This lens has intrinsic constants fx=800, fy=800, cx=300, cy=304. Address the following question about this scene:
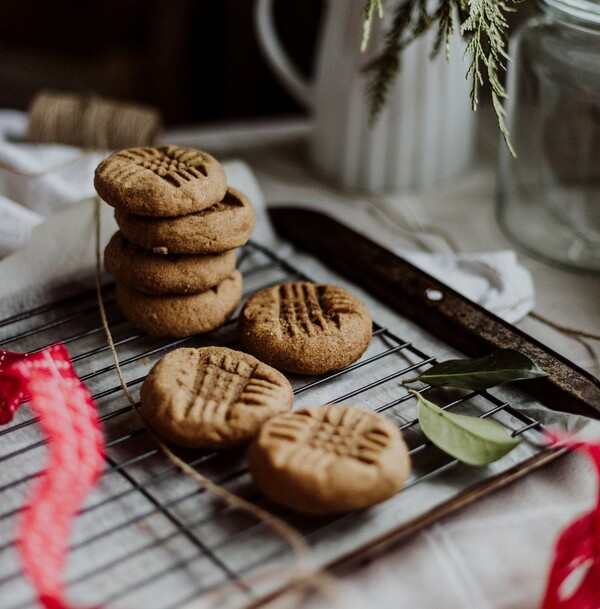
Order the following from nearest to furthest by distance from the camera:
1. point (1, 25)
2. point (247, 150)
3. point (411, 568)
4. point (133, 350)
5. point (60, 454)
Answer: point (411, 568), point (60, 454), point (133, 350), point (247, 150), point (1, 25)

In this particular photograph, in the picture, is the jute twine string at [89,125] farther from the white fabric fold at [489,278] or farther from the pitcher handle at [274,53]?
the white fabric fold at [489,278]

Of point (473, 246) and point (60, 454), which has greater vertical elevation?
point (473, 246)

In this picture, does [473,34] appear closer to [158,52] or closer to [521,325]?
[521,325]

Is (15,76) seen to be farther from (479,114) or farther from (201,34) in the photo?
(479,114)

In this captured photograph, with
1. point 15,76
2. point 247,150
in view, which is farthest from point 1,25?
point 247,150

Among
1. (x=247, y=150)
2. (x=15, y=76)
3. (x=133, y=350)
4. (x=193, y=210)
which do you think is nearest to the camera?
(x=193, y=210)

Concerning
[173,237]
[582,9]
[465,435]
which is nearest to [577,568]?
[465,435]

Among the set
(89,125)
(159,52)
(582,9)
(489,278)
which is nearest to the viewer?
(582,9)
